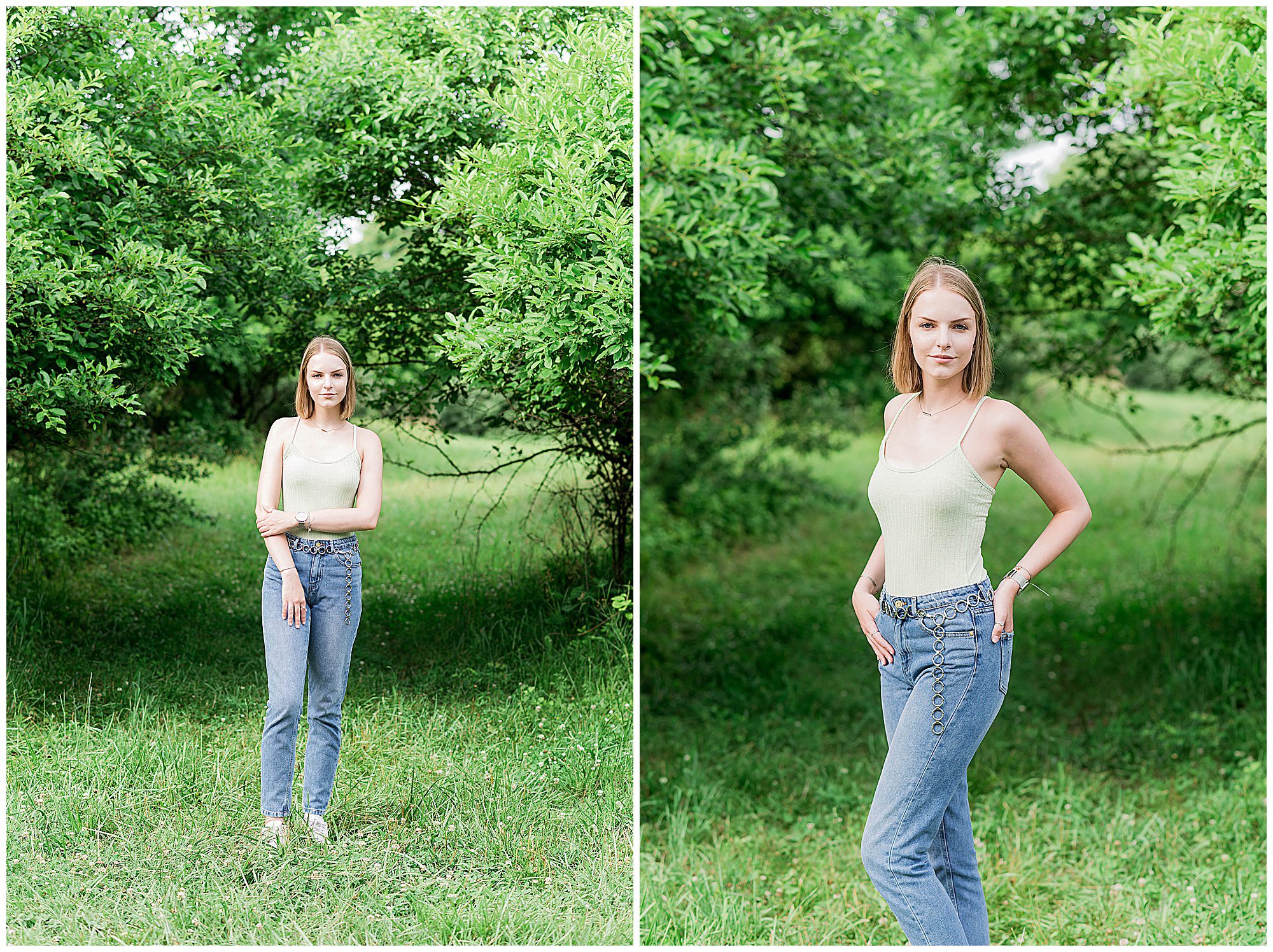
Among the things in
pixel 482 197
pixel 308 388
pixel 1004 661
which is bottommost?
pixel 1004 661

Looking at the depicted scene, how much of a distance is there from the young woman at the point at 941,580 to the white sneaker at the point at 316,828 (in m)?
1.42

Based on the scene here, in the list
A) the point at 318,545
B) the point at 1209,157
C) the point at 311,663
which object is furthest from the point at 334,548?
the point at 1209,157

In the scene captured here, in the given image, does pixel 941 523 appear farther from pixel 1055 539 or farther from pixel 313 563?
pixel 313 563

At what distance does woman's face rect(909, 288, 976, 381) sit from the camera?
2.17 meters

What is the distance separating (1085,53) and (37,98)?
4050 millimetres

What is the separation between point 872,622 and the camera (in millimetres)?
2270

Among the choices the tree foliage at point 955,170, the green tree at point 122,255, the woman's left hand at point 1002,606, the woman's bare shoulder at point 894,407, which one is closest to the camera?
the woman's left hand at point 1002,606

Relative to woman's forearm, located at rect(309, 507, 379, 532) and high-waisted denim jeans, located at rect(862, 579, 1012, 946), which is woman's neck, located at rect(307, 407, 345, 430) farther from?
high-waisted denim jeans, located at rect(862, 579, 1012, 946)

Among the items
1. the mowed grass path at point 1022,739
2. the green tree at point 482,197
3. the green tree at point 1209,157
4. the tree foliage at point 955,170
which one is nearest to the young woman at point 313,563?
the green tree at point 482,197

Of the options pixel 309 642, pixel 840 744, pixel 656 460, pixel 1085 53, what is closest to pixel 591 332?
pixel 309 642

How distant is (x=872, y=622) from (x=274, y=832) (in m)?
1.65

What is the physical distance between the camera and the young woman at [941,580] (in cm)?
209

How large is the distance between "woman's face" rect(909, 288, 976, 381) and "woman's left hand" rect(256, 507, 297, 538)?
1.64m

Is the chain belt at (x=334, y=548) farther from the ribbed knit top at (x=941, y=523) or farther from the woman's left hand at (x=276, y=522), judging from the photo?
the ribbed knit top at (x=941, y=523)
